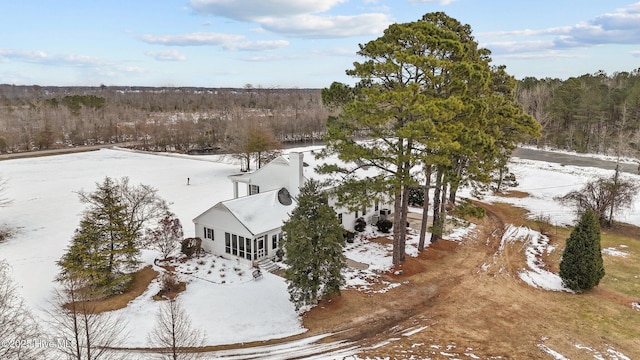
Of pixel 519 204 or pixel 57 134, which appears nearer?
pixel 519 204

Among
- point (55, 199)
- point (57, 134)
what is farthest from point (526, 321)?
point (57, 134)

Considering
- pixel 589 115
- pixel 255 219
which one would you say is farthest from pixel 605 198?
pixel 589 115

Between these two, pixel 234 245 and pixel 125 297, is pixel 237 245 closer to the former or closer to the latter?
pixel 234 245

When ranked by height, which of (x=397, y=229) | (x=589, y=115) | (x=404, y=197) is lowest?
(x=397, y=229)

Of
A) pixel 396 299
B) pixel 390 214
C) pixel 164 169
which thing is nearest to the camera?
pixel 396 299

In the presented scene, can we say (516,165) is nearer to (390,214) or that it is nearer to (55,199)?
(390,214)

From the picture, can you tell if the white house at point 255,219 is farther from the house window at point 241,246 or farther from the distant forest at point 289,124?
the distant forest at point 289,124
